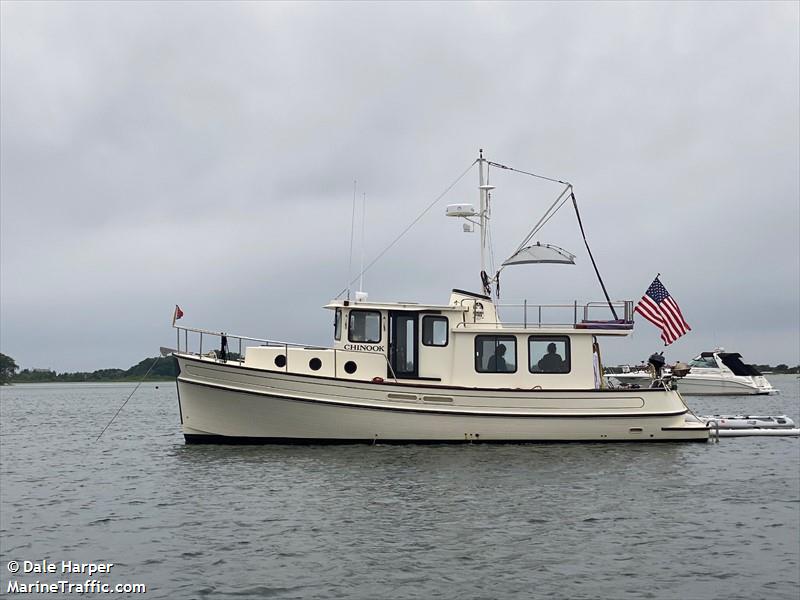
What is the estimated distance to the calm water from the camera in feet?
33.5

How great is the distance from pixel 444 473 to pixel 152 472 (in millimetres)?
6669

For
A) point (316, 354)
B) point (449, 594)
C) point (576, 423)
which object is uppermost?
point (316, 354)

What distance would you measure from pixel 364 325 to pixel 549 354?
4.72 m

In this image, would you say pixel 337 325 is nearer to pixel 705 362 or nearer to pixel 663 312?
pixel 663 312

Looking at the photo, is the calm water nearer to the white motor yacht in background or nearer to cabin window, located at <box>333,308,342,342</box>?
cabin window, located at <box>333,308,342,342</box>

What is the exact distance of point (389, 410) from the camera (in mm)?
20266

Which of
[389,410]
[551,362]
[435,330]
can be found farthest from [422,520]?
[551,362]

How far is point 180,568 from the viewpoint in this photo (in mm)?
10828

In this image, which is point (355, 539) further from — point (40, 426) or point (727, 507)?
point (40, 426)

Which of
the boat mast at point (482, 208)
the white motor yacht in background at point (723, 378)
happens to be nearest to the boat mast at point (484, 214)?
the boat mast at point (482, 208)

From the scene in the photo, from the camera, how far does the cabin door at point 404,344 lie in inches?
831

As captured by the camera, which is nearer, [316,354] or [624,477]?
[624,477]

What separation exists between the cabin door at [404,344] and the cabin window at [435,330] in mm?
225

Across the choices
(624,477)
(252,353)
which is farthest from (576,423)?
(252,353)
